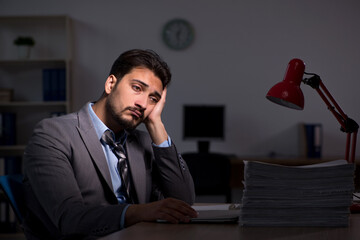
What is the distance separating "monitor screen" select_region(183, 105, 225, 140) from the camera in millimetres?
4453

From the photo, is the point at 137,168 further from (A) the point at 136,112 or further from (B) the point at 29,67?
(B) the point at 29,67

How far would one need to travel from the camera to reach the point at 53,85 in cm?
443

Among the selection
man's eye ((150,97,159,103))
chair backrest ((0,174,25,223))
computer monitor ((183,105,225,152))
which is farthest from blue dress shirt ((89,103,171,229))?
computer monitor ((183,105,225,152))

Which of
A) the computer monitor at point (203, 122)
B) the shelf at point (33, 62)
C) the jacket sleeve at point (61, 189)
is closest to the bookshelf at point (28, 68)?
the shelf at point (33, 62)

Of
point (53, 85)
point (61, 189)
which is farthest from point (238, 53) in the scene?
point (61, 189)

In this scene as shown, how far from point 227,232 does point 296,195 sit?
20cm

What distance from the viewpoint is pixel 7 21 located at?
4.69 m

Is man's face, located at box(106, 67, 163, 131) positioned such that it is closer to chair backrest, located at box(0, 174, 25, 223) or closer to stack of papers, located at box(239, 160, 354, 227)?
chair backrest, located at box(0, 174, 25, 223)

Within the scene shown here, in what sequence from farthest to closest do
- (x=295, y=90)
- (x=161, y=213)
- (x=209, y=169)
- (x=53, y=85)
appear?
(x=53, y=85) < (x=209, y=169) < (x=295, y=90) < (x=161, y=213)

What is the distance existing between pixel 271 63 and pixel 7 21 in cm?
282

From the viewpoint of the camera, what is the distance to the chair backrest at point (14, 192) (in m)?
1.56

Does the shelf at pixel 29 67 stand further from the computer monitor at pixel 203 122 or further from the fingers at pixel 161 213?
the fingers at pixel 161 213

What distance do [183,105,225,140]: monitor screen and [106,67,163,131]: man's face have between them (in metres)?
2.64

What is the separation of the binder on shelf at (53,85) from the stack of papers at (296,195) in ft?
11.8
